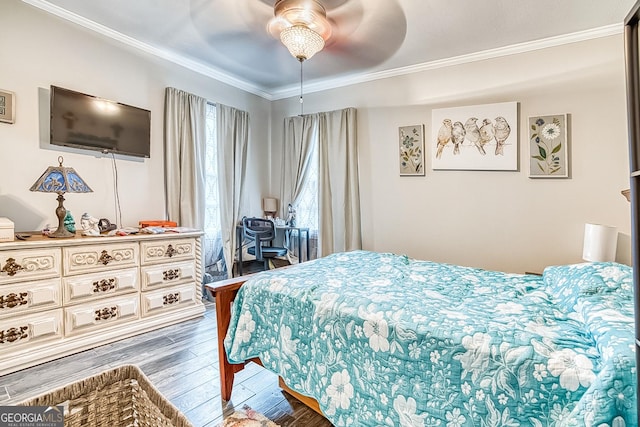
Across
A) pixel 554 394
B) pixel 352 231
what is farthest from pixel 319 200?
pixel 554 394

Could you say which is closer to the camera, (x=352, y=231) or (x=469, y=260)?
(x=469, y=260)

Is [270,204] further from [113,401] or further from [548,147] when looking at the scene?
[113,401]

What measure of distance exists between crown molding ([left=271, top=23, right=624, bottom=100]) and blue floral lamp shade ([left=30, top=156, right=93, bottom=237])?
2.96 m

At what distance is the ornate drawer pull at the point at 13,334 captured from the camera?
2.12 meters

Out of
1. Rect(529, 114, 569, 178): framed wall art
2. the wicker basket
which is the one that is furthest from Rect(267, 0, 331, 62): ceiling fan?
the wicker basket

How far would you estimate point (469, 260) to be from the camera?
11.4 ft

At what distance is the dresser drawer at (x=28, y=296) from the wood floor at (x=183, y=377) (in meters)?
0.42

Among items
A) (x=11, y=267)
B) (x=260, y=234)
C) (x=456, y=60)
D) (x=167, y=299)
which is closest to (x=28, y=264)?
(x=11, y=267)

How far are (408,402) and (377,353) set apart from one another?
0.21 meters

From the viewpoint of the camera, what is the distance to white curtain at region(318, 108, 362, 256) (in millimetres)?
4082

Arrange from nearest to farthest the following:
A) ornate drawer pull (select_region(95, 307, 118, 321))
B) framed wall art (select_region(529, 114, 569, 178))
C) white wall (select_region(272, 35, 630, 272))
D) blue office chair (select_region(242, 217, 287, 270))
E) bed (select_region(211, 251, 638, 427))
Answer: bed (select_region(211, 251, 638, 427)) → ornate drawer pull (select_region(95, 307, 118, 321)) → white wall (select_region(272, 35, 630, 272)) → framed wall art (select_region(529, 114, 569, 178)) → blue office chair (select_region(242, 217, 287, 270))

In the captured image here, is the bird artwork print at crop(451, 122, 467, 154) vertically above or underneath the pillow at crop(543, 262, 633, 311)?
above

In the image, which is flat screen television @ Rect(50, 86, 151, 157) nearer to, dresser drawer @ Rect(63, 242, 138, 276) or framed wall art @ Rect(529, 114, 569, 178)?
dresser drawer @ Rect(63, 242, 138, 276)

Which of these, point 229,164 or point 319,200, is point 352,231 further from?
point 229,164
